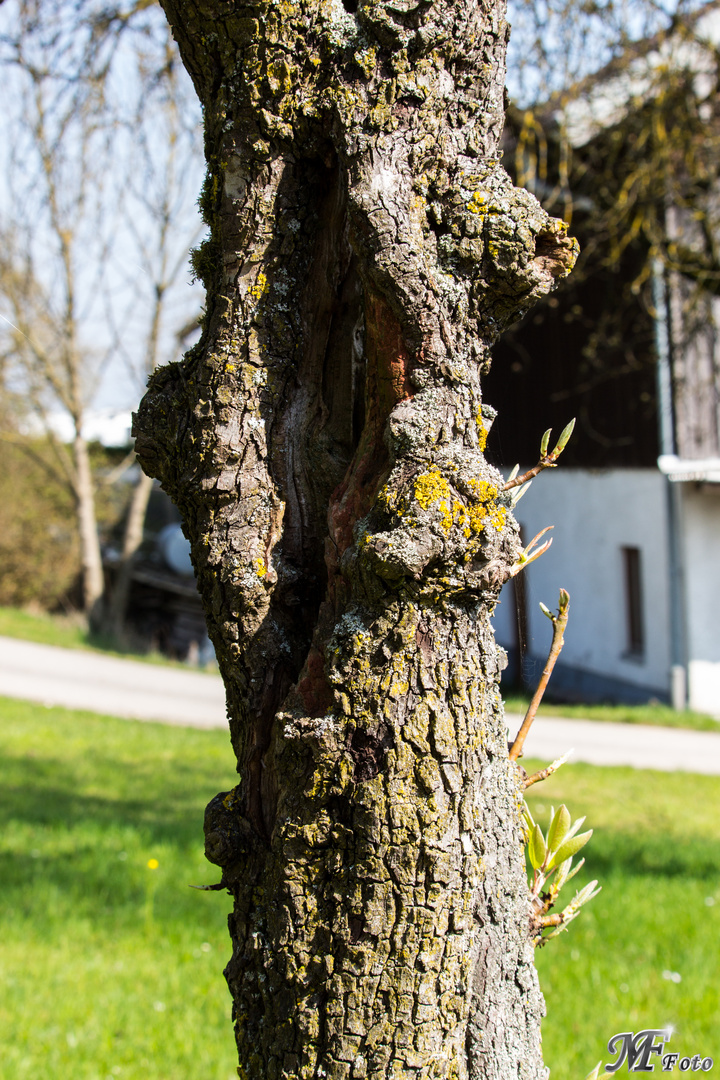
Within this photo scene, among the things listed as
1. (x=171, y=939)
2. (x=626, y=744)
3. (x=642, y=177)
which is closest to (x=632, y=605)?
(x=626, y=744)

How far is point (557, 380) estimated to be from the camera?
1191 centimetres

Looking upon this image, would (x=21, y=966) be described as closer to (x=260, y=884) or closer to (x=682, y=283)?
(x=260, y=884)

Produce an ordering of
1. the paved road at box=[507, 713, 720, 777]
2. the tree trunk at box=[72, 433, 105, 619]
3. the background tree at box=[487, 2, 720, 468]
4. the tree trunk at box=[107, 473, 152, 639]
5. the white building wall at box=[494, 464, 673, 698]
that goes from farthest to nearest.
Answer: the tree trunk at box=[107, 473, 152, 639] → the tree trunk at box=[72, 433, 105, 619] → the white building wall at box=[494, 464, 673, 698] → the paved road at box=[507, 713, 720, 777] → the background tree at box=[487, 2, 720, 468]

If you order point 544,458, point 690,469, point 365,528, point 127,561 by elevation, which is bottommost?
point 365,528

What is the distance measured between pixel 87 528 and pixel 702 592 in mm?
11384

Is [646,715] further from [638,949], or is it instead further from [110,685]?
[638,949]

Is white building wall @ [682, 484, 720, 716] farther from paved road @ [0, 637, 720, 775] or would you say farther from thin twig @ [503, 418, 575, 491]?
thin twig @ [503, 418, 575, 491]

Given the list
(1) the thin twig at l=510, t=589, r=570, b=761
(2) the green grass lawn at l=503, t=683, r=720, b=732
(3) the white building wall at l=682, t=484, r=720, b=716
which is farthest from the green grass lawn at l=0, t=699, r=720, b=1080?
(3) the white building wall at l=682, t=484, r=720, b=716

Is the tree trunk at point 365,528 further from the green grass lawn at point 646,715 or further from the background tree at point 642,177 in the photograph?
the green grass lawn at point 646,715

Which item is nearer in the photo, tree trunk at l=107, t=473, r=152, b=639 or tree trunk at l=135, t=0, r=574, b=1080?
tree trunk at l=135, t=0, r=574, b=1080

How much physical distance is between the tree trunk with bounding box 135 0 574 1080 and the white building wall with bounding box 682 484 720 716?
10967mm

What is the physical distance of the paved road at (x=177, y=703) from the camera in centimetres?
936

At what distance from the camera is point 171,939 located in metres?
4.21

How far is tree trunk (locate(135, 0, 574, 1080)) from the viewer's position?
4.25 ft
